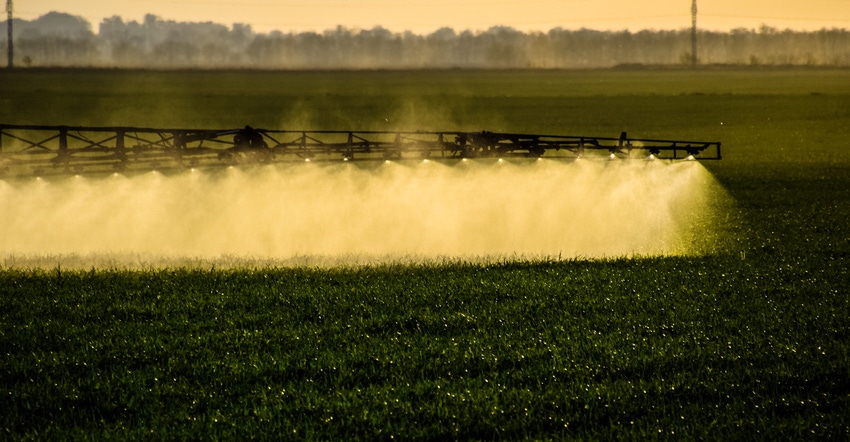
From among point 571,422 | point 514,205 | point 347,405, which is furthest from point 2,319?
point 514,205

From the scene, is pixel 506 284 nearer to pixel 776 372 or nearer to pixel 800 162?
pixel 776 372

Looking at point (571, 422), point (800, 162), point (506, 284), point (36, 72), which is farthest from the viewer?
point (36, 72)

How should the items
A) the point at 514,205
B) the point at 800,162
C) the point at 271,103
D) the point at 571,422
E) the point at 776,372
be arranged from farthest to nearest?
1. the point at 271,103
2. the point at 800,162
3. the point at 514,205
4. the point at 776,372
5. the point at 571,422

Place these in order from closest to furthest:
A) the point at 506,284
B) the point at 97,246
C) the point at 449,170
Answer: the point at 506,284 → the point at 97,246 → the point at 449,170

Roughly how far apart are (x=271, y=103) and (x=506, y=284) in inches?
3869

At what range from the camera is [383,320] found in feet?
47.6

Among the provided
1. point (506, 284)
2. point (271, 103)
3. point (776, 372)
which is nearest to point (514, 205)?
point (506, 284)

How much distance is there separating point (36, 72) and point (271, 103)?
72.8 m

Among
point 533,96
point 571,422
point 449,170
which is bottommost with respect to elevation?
point 571,422

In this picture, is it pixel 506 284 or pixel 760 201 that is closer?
pixel 506 284

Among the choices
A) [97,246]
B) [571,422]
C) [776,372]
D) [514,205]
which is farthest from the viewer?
[514,205]

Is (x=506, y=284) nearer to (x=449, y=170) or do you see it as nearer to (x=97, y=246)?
(x=97, y=246)

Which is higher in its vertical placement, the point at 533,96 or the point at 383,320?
the point at 533,96

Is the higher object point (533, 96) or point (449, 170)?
point (533, 96)
